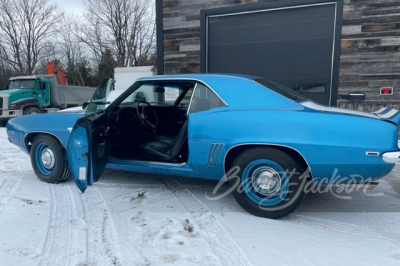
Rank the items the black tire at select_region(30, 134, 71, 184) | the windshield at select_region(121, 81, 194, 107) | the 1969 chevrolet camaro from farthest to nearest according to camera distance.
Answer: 1. the black tire at select_region(30, 134, 71, 184)
2. the windshield at select_region(121, 81, 194, 107)
3. the 1969 chevrolet camaro

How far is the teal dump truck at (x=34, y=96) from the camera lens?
39.8ft

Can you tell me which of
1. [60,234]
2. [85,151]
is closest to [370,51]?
[85,151]

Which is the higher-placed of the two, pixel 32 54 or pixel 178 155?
pixel 32 54

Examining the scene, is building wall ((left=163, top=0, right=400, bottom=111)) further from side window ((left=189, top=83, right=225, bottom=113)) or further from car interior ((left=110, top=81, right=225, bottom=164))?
side window ((left=189, top=83, right=225, bottom=113))

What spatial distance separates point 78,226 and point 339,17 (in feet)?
22.0

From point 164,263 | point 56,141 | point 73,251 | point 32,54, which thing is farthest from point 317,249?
point 32,54

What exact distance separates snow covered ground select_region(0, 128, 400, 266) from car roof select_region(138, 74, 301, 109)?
3.65ft

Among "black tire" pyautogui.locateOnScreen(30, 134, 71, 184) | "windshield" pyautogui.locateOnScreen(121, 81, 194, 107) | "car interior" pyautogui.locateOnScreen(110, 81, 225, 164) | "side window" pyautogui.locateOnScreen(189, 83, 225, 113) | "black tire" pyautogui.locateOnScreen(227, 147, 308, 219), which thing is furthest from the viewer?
"black tire" pyautogui.locateOnScreen(30, 134, 71, 184)

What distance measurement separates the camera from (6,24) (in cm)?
2794

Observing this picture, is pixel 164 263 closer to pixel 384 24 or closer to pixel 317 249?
pixel 317 249

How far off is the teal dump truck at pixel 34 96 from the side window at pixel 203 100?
1148cm

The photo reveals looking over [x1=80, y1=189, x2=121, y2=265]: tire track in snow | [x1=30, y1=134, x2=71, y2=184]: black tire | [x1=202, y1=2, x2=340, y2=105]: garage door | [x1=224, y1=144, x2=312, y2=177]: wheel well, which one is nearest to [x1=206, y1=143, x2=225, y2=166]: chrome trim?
[x1=224, y1=144, x2=312, y2=177]: wheel well

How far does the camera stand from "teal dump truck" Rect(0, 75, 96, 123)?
12117mm

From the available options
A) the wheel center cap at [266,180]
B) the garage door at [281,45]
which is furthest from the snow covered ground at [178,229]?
the garage door at [281,45]
